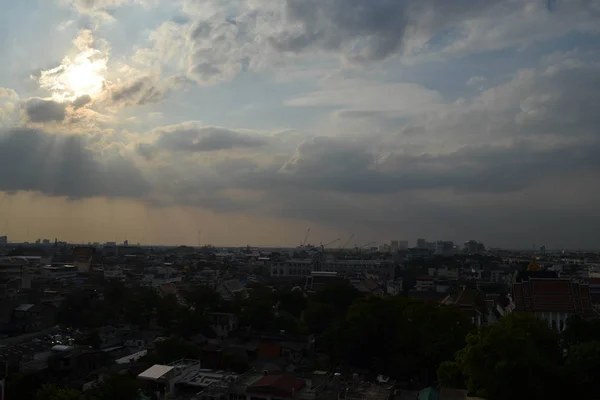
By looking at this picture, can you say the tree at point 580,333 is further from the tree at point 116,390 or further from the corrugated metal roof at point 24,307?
→ the corrugated metal roof at point 24,307

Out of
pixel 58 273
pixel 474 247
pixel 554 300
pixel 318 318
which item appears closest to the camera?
pixel 554 300

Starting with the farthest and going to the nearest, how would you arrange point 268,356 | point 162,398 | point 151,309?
point 151,309 < point 268,356 < point 162,398

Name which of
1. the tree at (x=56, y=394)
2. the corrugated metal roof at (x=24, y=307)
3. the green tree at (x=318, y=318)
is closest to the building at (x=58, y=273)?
the corrugated metal roof at (x=24, y=307)

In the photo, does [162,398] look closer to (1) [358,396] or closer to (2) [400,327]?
(1) [358,396]

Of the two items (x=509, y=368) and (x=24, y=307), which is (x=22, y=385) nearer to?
(x=509, y=368)

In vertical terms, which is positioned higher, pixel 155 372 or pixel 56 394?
pixel 56 394

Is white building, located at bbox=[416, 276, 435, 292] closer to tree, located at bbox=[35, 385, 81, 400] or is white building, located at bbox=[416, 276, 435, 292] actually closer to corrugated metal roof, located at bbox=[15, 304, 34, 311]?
corrugated metal roof, located at bbox=[15, 304, 34, 311]

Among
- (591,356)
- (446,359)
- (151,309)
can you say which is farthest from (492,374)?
(151,309)

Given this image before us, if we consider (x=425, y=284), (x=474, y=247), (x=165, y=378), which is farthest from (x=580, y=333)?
(x=474, y=247)
